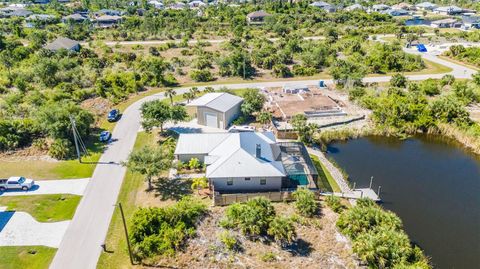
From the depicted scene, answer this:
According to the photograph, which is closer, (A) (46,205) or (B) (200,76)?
(A) (46,205)

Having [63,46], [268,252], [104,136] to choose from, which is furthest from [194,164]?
[63,46]

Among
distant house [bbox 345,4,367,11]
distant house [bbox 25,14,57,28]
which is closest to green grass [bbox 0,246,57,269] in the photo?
distant house [bbox 25,14,57,28]

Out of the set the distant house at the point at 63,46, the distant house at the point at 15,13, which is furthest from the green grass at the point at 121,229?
the distant house at the point at 15,13

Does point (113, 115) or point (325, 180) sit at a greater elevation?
point (113, 115)

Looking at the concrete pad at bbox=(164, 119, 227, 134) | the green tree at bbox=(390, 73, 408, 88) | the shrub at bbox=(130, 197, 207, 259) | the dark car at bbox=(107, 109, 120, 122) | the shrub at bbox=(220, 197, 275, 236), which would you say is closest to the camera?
the shrub at bbox=(130, 197, 207, 259)

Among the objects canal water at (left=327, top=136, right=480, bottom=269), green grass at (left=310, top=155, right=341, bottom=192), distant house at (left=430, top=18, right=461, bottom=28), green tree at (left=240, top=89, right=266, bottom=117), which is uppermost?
distant house at (left=430, top=18, right=461, bottom=28)

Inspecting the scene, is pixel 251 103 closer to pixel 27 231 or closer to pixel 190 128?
pixel 190 128

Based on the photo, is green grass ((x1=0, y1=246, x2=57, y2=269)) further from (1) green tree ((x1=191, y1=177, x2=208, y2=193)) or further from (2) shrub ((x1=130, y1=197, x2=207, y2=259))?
(1) green tree ((x1=191, y1=177, x2=208, y2=193))

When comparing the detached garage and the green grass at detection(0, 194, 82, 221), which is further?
the detached garage
